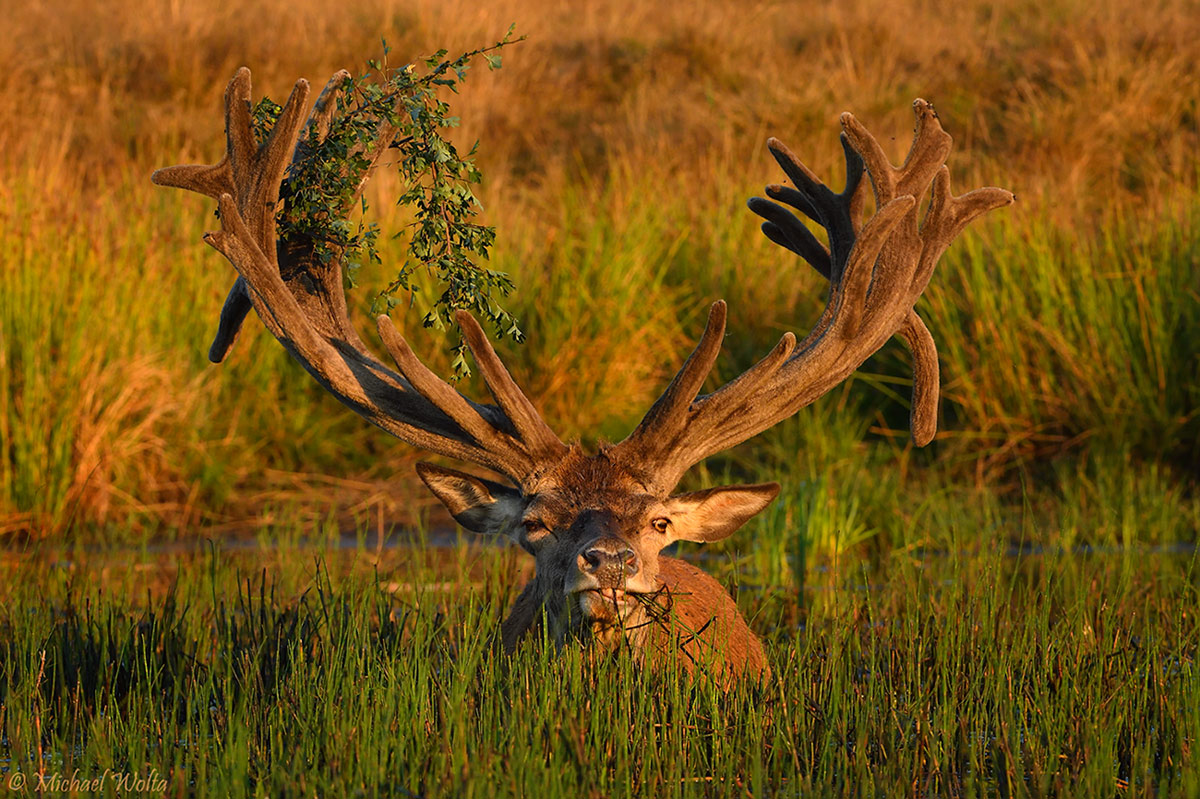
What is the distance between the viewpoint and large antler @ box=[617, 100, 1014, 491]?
5227 mm

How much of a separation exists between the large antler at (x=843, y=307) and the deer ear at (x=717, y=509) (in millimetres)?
121

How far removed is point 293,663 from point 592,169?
13262 mm

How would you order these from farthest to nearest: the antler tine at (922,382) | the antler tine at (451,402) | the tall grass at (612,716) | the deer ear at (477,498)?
1. the antler tine at (922,382)
2. the deer ear at (477,498)
3. the antler tine at (451,402)
4. the tall grass at (612,716)

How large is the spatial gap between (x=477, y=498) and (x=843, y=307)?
1.42 metres

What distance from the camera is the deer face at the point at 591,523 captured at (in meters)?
4.66

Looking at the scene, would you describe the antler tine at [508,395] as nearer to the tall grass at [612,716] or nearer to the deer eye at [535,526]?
the deer eye at [535,526]

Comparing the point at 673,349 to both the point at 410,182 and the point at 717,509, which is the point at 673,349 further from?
the point at 410,182

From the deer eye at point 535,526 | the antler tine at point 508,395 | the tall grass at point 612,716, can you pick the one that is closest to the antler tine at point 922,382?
the tall grass at point 612,716

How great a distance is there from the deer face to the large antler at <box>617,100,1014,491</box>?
147 mm

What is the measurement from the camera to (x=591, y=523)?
483cm

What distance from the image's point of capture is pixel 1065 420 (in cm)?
1046

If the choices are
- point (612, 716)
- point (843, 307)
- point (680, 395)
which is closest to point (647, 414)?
point (680, 395)

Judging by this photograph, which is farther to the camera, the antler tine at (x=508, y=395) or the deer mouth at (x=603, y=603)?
the antler tine at (x=508, y=395)

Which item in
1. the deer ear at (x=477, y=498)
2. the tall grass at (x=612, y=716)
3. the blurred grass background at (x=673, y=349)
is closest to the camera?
the tall grass at (x=612, y=716)
